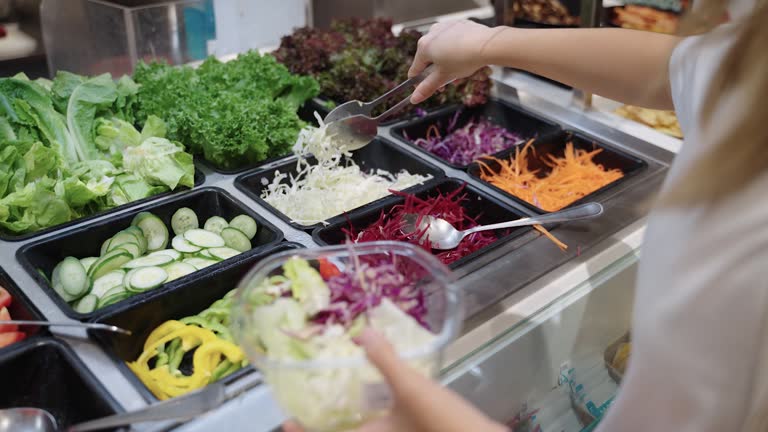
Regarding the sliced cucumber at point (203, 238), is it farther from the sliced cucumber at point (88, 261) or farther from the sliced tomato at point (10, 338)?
the sliced tomato at point (10, 338)

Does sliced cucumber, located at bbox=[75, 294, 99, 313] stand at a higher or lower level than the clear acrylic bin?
lower

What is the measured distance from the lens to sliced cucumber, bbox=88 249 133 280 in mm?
1500

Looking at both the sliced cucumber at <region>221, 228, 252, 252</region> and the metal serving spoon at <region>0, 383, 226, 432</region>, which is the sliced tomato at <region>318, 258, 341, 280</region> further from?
the sliced cucumber at <region>221, 228, 252, 252</region>

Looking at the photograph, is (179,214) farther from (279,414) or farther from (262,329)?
(262,329)

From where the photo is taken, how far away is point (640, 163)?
204cm

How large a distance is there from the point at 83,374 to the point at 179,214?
2.08 ft

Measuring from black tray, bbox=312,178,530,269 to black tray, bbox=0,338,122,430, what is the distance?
61cm

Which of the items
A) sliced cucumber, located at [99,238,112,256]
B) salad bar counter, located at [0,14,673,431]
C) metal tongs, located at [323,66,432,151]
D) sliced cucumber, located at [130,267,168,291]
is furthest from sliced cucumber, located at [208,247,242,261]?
metal tongs, located at [323,66,432,151]

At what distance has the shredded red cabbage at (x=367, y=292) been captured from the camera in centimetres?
90

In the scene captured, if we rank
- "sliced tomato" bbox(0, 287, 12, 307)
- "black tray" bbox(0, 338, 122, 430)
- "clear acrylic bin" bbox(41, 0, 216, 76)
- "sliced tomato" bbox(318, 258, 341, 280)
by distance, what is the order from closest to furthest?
"sliced tomato" bbox(318, 258, 341, 280) < "black tray" bbox(0, 338, 122, 430) < "sliced tomato" bbox(0, 287, 12, 307) < "clear acrylic bin" bbox(41, 0, 216, 76)

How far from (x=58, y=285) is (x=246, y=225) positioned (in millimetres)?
453

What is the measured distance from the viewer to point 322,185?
1.91 meters

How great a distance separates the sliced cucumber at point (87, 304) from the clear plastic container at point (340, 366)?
661mm

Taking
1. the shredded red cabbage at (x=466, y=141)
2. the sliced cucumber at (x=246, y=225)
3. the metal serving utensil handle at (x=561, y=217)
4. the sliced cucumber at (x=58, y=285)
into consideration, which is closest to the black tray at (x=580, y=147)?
the shredded red cabbage at (x=466, y=141)
